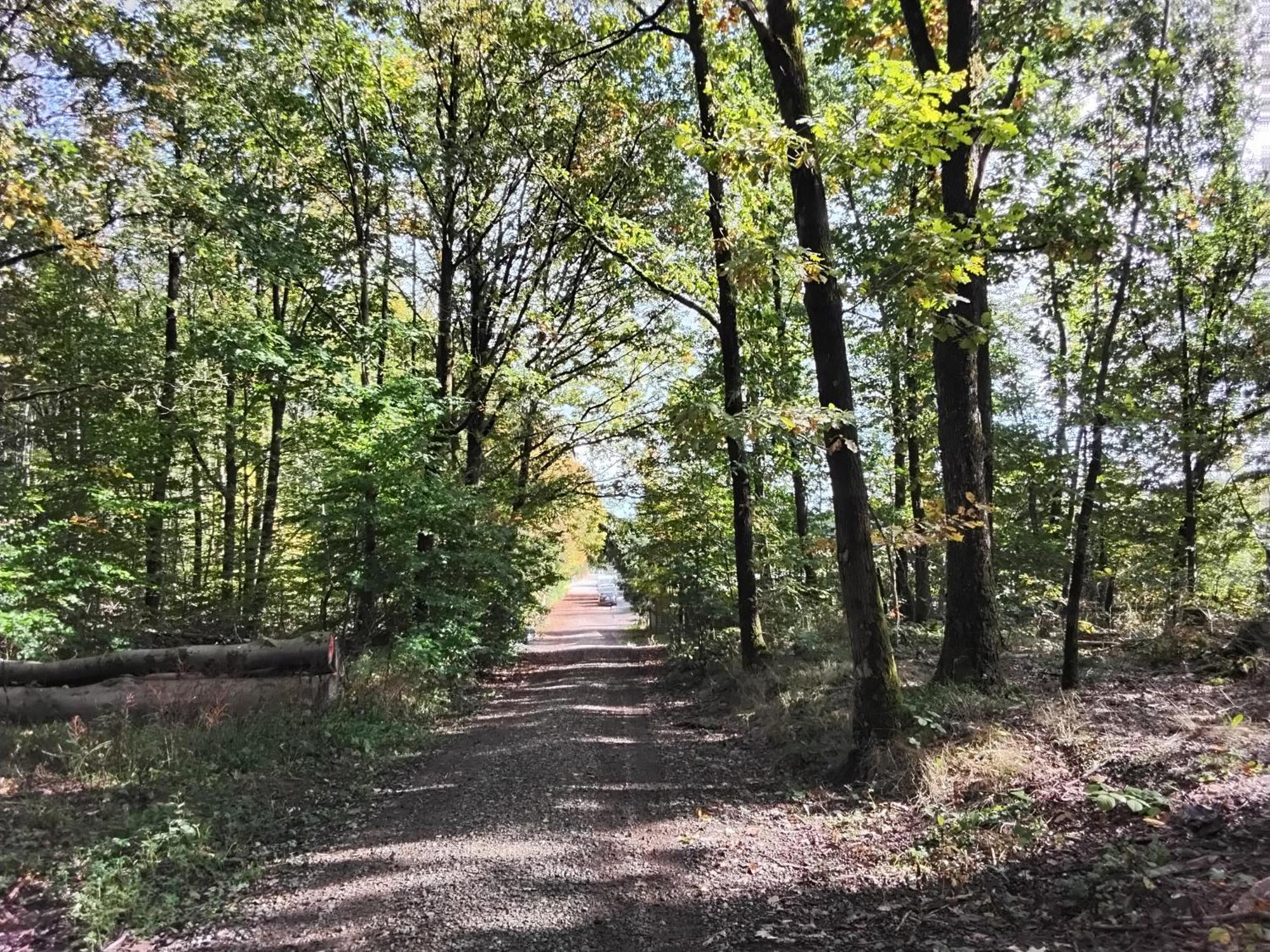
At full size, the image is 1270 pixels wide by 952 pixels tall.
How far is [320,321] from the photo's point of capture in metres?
15.0

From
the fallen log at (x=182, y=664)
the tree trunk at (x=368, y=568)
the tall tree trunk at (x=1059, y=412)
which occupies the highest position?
the tall tree trunk at (x=1059, y=412)

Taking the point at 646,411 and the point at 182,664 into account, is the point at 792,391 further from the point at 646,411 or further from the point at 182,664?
the point at 182,664

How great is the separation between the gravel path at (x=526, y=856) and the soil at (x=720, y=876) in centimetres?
2

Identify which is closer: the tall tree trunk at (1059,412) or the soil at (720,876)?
the soil at (720,876)

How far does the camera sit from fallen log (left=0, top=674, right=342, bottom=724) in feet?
29.3

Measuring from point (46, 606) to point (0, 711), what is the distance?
11.1 ft

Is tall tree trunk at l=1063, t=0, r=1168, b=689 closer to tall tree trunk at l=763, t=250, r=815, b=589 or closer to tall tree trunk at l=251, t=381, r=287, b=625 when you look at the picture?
tall tree trunk at l=763, t=250, r=815, b=589

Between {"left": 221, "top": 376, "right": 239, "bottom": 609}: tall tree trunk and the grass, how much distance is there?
7.05 meters

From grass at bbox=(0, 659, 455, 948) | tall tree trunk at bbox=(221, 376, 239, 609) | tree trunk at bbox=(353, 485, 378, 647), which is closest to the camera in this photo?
grass at bbox=(0, 659, 455, 948)

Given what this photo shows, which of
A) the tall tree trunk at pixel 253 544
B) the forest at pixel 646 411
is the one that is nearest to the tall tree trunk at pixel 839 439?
the forest at pixel 646 411

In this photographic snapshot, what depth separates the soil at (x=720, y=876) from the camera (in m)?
3.75

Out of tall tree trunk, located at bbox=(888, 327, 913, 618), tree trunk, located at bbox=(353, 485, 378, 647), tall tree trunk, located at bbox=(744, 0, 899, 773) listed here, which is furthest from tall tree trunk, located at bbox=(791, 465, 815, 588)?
tree trunk, located at bbox=(353, 485, 378, 647)

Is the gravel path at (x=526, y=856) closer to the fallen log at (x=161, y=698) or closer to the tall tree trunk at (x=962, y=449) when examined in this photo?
the fallen log at (x=161, y=698)

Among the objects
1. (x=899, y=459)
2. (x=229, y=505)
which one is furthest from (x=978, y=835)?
(x=229, y=505)
